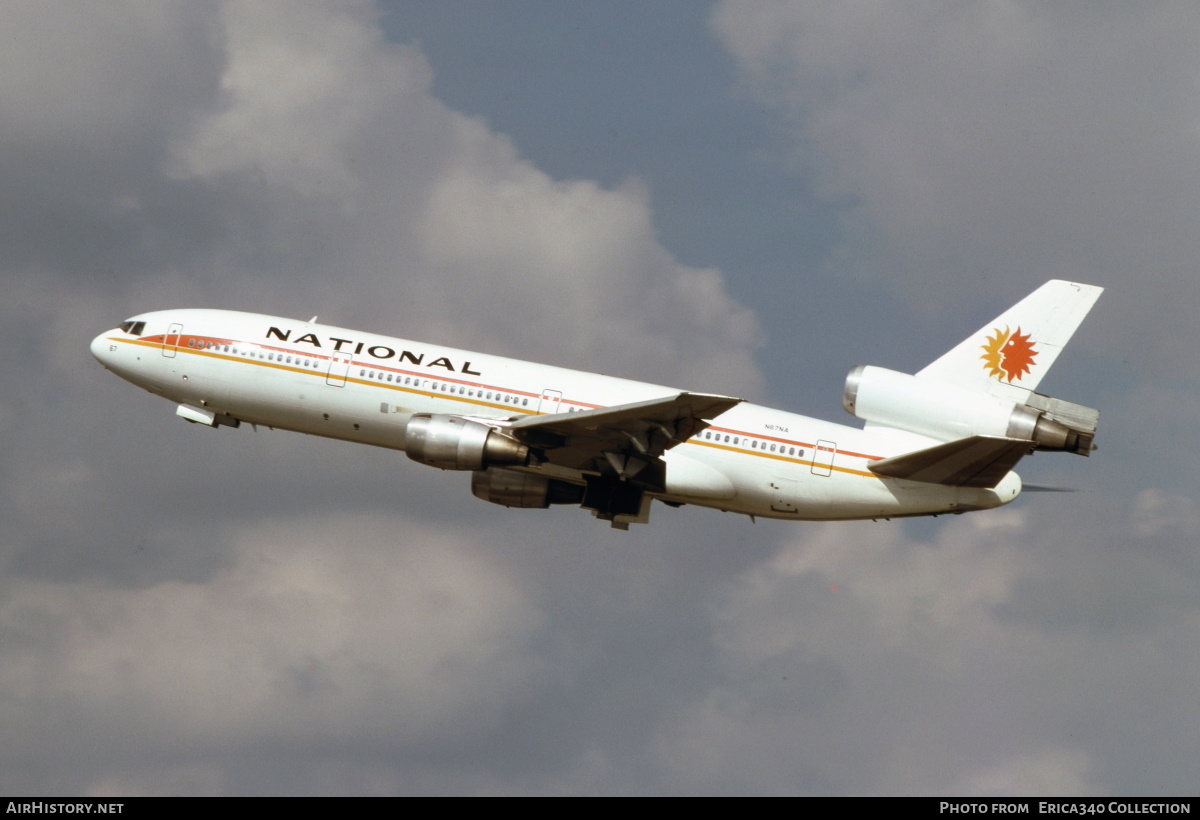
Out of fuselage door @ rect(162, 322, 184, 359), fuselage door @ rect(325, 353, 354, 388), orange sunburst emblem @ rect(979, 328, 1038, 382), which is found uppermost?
orange sunburst emblem @ rect(979, 328, 1038, 382)

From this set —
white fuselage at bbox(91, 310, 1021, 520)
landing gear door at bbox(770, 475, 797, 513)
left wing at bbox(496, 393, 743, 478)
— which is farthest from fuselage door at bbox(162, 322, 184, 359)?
landing gear door at bbox(770, 475, 797, 513)

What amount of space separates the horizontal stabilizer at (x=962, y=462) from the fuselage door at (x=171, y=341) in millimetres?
28760

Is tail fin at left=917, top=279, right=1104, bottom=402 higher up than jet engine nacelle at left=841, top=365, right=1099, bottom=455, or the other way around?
tail fin at left=917, top=279, right=1104, bottom=402

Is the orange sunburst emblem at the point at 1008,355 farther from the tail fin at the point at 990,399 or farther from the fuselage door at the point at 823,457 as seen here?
the fuselage door at the point at 823,457

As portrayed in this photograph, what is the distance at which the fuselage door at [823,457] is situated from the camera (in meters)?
46.8

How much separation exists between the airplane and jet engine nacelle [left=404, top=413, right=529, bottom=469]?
2.0 inches

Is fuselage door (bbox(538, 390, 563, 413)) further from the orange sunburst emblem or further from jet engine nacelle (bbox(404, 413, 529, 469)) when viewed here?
the orange sunburst emblem

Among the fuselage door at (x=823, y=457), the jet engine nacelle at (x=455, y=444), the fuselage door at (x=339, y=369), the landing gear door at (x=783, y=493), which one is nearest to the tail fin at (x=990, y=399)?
the fuselage door at (x=823, y=457)

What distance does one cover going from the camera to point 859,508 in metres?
47.2

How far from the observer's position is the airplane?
45.1 metres

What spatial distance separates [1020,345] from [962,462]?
23.7 ft

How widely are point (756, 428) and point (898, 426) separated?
560cm

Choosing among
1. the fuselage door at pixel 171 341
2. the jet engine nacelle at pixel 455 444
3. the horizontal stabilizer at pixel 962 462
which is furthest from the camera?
the fuselage door at pixel 171 341

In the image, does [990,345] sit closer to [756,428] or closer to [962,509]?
[962,509]
